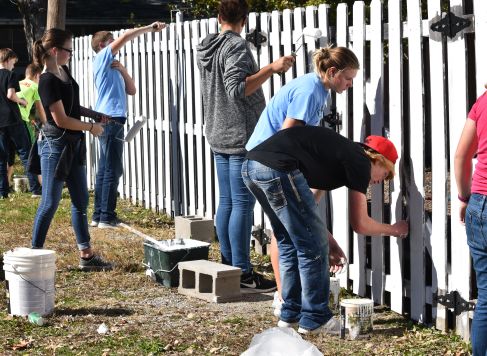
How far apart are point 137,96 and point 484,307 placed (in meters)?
7.80

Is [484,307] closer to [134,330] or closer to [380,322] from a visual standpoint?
[380,322]

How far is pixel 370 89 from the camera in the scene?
6855mm

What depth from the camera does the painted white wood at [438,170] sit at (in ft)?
19.6

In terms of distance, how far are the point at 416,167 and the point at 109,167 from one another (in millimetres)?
4586

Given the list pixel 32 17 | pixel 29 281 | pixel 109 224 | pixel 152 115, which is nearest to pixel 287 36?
pixel 29 281

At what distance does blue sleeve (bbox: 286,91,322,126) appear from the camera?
20.0ft

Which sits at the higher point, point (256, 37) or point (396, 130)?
point (256, 37)

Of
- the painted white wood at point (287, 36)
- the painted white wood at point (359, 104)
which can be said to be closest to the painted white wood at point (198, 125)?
the painted white wood at point (287, 36)

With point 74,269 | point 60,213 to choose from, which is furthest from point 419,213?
point 60,213

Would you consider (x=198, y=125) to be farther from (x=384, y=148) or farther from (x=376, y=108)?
(x=384, y=148)

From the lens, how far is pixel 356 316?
6031 mm

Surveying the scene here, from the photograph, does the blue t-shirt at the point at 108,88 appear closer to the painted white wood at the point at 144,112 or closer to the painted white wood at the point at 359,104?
the painted white wood at the point at 144,112

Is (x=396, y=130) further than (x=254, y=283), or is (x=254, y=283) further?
(x=254, y=283)

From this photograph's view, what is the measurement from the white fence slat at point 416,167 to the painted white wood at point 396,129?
0.12 meters
